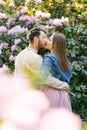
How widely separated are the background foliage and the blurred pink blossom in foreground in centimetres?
711

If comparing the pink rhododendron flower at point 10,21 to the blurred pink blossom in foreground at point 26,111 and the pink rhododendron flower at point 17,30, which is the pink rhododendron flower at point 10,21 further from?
the blurred pink blossom in foreground at point 26,111

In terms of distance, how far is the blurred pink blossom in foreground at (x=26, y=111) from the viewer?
1.67 ft

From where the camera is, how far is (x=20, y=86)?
1.69ft

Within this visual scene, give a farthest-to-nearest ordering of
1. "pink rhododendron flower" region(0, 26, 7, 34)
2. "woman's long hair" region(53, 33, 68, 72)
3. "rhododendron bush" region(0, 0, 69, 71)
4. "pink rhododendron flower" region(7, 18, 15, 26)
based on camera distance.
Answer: "pink rhododendron flower" region(7, 18, 15, 26)
"pink rhododendron flower" region(0, 26, 7, 34)
"rhododendron bush" region(0, 0, 69, 71)
"woman's long hair" region(53, 33, 68, 72)

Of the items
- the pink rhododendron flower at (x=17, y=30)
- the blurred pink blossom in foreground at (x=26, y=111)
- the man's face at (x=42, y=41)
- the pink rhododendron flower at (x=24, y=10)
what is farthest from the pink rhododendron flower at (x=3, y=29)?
the blurred pink blossom in foreground at (x=26, y=111)

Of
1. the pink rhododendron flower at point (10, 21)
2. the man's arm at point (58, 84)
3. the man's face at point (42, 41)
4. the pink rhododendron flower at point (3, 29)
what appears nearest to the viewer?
the man's arm at point (58, 84)

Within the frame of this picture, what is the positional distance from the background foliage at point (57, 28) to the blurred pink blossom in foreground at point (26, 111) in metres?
7.11

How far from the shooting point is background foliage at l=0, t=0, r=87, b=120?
7.95 m

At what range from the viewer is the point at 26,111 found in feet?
1.66

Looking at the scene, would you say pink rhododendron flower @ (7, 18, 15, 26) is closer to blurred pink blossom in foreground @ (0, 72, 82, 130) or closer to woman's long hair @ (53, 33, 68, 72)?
woman's long hair @ (53, 33, 68, 72)

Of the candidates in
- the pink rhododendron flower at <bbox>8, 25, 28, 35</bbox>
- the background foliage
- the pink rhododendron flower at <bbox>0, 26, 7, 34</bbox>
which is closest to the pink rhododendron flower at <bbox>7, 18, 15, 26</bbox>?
the background foliage

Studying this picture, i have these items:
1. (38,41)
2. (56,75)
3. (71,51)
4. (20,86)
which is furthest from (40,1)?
(20,86)

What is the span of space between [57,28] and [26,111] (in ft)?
26.1

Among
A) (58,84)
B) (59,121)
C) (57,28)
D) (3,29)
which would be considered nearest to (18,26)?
(3,29)
